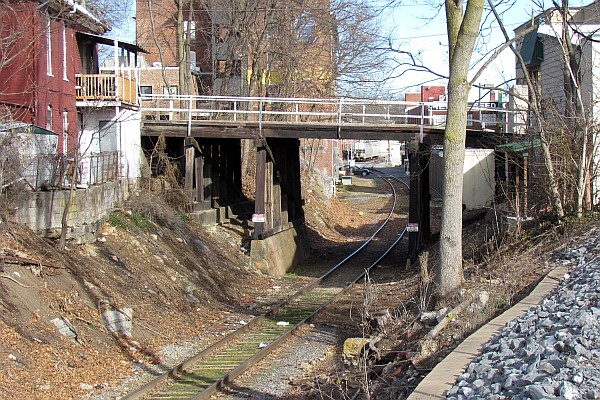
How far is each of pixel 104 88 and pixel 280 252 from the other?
854 cm

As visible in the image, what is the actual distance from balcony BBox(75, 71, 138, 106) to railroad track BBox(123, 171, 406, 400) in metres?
9.34

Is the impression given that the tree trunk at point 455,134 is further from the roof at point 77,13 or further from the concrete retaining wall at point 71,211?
the roof at point 77,13

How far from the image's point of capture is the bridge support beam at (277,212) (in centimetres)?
2659

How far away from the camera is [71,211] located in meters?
17.7

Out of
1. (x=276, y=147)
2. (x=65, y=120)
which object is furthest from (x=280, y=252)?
(x=65, y=120)

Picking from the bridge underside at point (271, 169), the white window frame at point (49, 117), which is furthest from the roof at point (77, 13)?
the bridge underside at point (271, 169)

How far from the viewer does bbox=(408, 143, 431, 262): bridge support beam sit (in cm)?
2656

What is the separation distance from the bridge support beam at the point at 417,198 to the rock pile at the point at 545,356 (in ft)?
54.2

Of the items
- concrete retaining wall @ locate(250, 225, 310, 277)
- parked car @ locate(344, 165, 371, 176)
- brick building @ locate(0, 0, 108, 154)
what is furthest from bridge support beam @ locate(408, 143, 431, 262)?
parked car @ locate(344, 165, 371, 176)

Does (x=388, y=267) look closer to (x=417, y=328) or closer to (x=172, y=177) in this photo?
(x=172, y=177)

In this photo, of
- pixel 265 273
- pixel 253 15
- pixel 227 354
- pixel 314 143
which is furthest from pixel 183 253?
pixel 314 143

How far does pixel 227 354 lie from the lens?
47.1 feet

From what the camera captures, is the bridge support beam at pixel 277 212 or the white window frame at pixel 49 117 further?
the bridge support beam at pixel 277 212

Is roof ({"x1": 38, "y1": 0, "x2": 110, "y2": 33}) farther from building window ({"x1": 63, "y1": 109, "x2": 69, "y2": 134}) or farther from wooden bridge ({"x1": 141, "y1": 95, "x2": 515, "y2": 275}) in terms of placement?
wooden bridge ({"x1": 141, "y1": 95, "x2": 515, "y2": 275})
